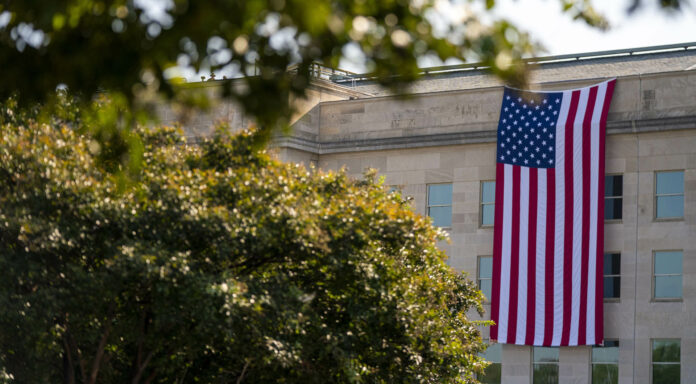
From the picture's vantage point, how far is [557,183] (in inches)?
1710

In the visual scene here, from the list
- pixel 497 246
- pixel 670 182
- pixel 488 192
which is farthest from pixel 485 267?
pixel 670 182

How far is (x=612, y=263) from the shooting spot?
1735 inches

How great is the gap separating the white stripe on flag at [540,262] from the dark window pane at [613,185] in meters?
2.37

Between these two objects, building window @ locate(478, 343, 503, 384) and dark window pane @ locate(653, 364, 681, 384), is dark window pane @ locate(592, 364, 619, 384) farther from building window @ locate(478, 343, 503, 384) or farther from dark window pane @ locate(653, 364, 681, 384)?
building window @ locate(478, 343, 503, 384)

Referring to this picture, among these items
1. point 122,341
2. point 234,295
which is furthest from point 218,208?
point 122,341

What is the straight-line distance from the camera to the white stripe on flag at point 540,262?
4328cm

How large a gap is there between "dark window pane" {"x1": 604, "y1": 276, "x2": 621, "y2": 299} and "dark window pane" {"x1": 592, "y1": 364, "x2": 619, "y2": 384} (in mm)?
2362

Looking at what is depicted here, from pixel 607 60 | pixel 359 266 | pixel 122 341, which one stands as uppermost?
pixel 607 60

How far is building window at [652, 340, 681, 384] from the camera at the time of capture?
139 ft

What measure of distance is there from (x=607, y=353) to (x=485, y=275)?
5.13m

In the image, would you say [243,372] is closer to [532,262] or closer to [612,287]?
[532,262]

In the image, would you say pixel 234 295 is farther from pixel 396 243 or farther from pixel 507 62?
pixel 507 62

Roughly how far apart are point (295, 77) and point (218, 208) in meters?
16.4

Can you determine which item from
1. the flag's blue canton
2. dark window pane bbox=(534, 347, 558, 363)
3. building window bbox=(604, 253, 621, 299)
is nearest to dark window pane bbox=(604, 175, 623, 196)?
building window bbox=(604, 253, 621, 299)
